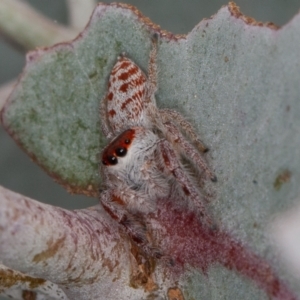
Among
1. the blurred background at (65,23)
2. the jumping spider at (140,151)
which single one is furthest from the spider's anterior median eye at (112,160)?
the blurred background at (65,23)

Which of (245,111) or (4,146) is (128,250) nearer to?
(245,111)

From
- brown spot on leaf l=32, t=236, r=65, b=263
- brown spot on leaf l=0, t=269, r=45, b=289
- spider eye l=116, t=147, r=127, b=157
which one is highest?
spider eye l=116, t=147, r=127, b=157

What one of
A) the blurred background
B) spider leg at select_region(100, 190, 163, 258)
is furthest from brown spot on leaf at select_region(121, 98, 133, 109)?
the blurred background

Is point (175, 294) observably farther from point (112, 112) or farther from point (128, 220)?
point (112, 112)

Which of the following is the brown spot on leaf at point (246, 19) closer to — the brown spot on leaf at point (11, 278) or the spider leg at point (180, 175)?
the spider leg at point (180, 175)

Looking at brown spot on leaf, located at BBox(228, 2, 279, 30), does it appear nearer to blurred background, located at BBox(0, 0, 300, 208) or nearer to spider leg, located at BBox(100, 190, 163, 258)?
spider leg, located at BBox(100, 190, 163, 258)

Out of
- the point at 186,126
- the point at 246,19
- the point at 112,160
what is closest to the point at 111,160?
the point at 112,160

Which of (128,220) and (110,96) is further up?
(110,96)
